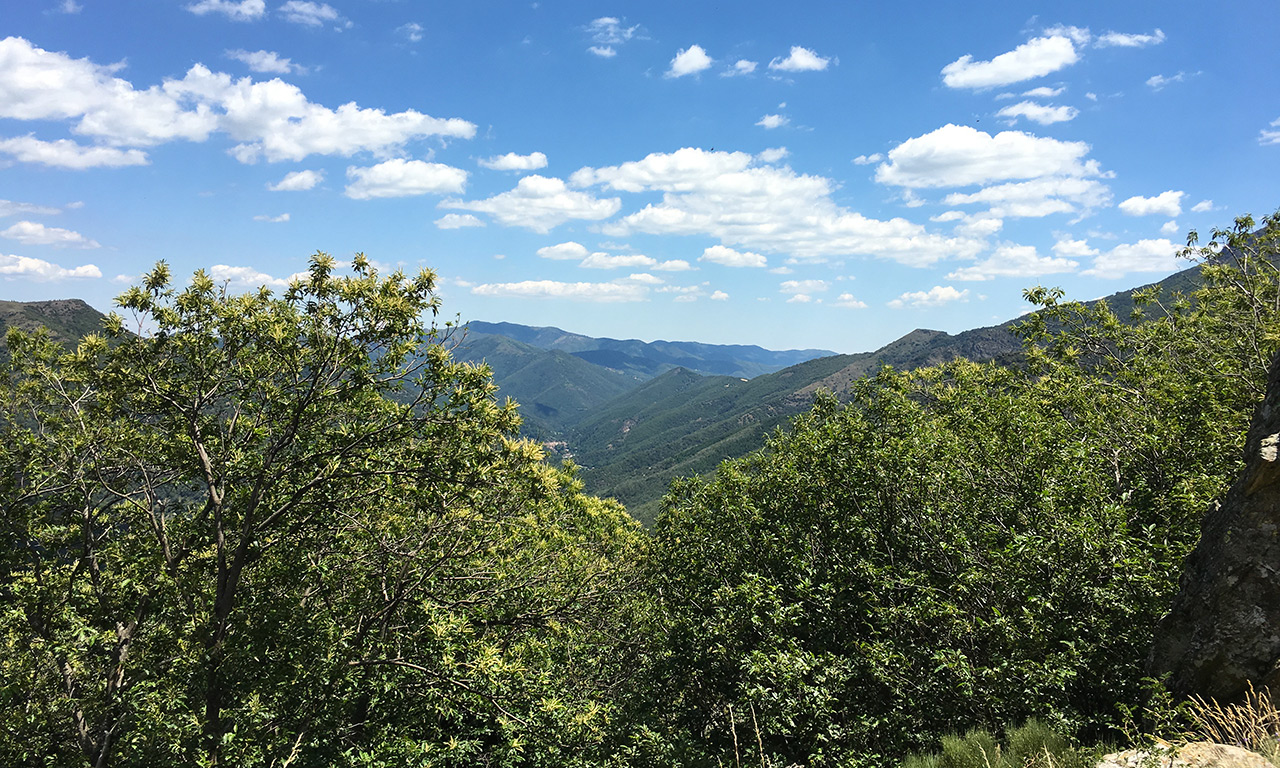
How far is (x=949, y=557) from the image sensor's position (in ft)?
46.0

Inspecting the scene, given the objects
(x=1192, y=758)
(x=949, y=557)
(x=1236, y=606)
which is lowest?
(x=1192, y=758)

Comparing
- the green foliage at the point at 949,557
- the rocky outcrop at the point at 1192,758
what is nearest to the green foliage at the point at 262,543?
the green foliage at the point at 949,557

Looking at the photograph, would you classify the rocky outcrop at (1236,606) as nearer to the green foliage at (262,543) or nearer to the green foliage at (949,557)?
the green foliage at (949,557)

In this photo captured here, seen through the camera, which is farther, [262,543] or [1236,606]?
[262,543]

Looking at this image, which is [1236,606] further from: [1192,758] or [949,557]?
[949,557]

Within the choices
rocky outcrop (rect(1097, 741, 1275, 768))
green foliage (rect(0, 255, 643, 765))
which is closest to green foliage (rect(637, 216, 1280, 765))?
rocky outcrop (rect(1097, 741, 1275, 768))

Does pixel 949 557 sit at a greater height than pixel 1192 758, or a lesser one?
greater

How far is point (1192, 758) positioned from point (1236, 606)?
4.39 metres

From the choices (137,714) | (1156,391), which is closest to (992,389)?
(1156,391)

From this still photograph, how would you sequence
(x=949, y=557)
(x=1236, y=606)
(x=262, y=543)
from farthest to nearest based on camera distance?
(x=949, y=557)
(x=262, y=543)
(x=1236, y=606)

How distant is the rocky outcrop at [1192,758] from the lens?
7.15 metres

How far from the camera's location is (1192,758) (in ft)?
24.3

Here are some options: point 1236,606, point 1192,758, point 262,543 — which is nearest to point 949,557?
point 1236,606

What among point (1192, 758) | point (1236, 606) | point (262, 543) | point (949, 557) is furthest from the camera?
point (949, 557)
